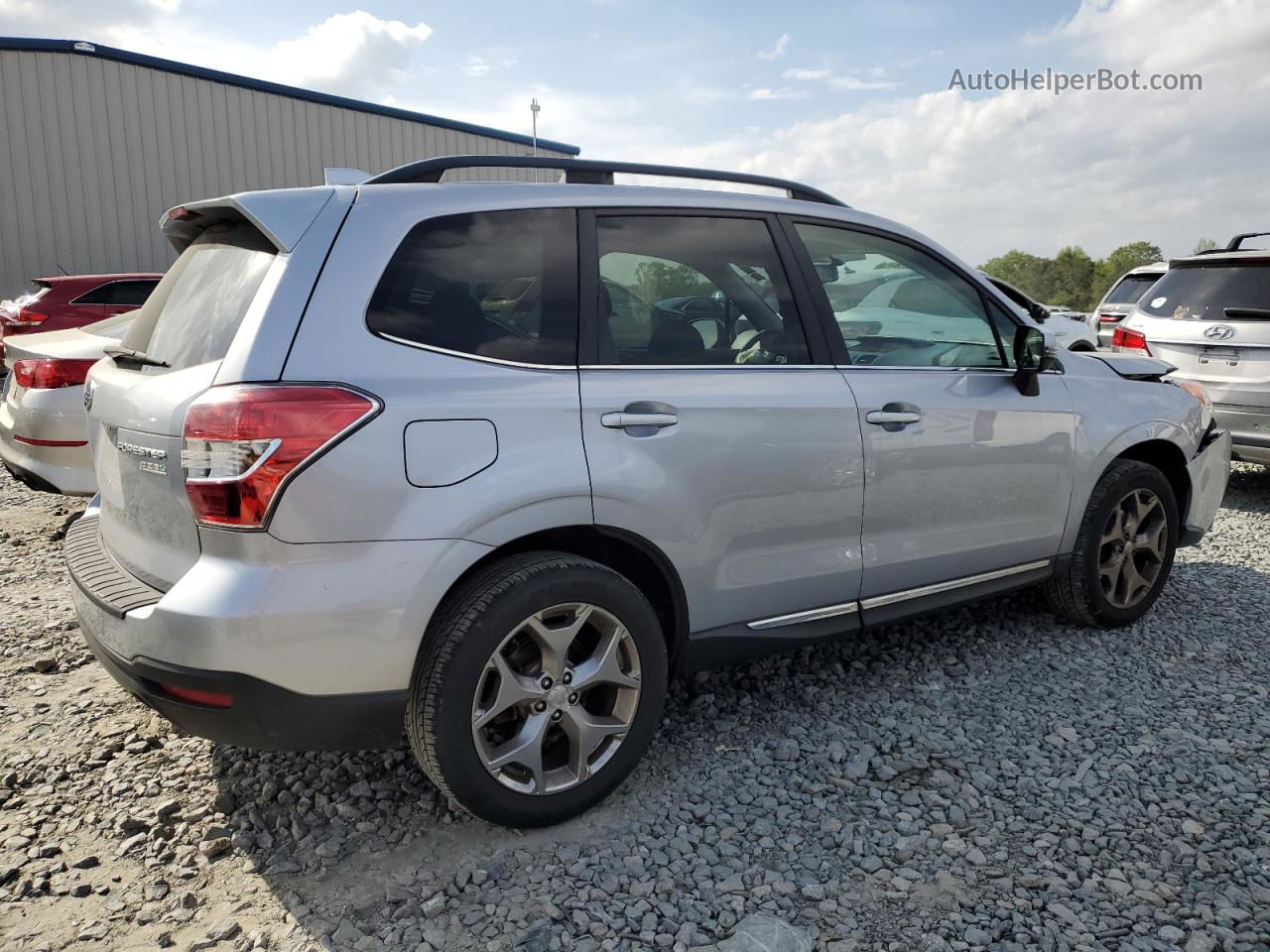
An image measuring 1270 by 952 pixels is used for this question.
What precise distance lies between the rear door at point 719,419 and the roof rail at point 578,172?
0.16 metres

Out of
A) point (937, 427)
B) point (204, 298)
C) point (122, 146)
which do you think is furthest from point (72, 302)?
point (122, 146)

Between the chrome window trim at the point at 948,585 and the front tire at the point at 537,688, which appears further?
the chrome window trim at the point at 948,585

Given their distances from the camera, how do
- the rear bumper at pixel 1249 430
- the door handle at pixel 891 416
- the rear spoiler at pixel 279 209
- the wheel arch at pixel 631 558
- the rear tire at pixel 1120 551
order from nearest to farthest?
the rear spoiler at pixel 279 209
the wheel arch at pixel 631 558
the door handle at pixel 891 416
the rear tire at pixel 1120 551
the rear bumper at pixel 1249 430

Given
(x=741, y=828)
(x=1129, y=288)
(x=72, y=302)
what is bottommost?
(x=741, y=828)

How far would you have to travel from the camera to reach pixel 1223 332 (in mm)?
6535

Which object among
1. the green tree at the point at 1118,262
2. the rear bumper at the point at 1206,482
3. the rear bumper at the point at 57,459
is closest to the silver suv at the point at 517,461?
the rear bumper at the point at 1206,482

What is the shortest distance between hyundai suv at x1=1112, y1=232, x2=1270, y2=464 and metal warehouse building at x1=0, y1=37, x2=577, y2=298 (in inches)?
563

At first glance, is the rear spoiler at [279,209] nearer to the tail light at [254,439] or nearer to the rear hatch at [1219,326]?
the tail light at [254,439]

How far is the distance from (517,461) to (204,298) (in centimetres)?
101

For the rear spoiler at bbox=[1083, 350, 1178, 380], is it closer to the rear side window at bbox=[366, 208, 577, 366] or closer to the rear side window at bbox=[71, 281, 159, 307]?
the rear side window at bbox=[366, 208, 577, 366]

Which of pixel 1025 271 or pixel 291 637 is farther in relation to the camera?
pixel 1025 271

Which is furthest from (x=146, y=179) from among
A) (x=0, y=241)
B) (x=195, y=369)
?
(x=195, y=369)

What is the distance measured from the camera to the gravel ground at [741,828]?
230cm

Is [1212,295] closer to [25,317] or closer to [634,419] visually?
[634,419]
